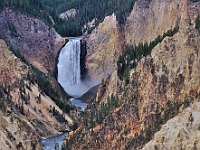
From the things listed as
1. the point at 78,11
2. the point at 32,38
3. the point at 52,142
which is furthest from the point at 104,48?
the point at 78,11

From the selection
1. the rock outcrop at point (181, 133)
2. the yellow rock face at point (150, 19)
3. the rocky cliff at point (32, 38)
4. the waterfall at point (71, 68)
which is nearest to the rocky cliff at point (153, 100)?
the rock outcrop at point (181, 133)

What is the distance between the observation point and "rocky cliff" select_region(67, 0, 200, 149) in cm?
6512

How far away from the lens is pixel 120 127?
235 ft

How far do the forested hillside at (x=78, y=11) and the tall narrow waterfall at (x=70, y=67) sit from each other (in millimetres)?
7580

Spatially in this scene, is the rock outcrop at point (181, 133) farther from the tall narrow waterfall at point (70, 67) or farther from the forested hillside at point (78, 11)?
the forested hillside at point (78, 11)

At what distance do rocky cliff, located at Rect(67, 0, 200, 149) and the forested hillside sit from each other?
48.7 meters

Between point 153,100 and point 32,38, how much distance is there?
201ft

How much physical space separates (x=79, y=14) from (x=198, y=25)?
108m

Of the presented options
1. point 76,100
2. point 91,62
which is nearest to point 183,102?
point 76,100

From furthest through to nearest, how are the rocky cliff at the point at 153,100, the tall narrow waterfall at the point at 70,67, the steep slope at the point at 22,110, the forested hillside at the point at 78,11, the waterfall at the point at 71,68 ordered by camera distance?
1. the forested hillside at the point at 78,11
2. the tall narrow waterfall at the point at 70,67
3. the waterfall at the point at 71,68
4. the steep slope at the point at 22,110
5. the rocky cliff at the point at 153,100

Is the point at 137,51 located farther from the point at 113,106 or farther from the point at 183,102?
the point at 183,102

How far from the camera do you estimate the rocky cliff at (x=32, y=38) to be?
123 m

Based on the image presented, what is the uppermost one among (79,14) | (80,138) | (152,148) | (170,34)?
(170,34)

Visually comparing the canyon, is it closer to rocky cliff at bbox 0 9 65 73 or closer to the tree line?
rocky cliff at bbox 0 9 65 73
